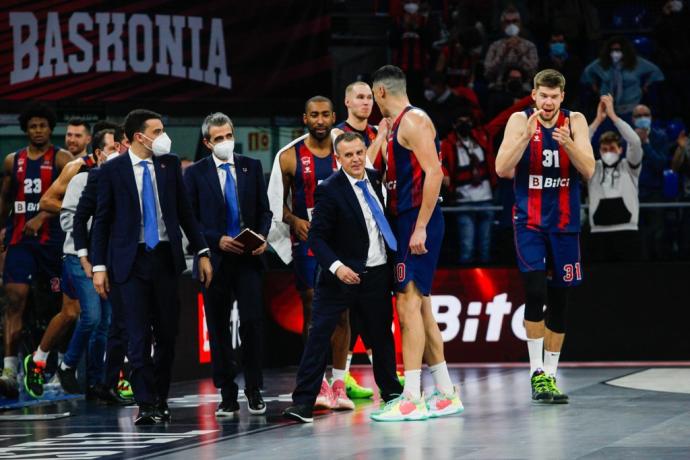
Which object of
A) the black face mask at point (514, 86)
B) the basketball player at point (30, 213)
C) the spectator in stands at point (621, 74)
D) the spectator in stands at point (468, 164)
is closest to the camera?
the basketball player at point (30, 213)

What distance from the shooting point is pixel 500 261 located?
14422 mm

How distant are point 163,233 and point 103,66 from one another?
22.5ft

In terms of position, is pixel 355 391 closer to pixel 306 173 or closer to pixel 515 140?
pixel 306 173

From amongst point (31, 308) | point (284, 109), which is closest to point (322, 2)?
point (284, 109)

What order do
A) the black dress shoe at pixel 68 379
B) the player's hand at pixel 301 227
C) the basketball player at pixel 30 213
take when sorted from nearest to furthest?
the player's hand at pixel 301 227
the black dress shoe at pixel 68 379
the basketball player at pixel 30 213

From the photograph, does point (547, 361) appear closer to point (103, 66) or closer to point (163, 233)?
point (163, 233)

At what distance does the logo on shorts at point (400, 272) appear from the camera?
9.41 metres

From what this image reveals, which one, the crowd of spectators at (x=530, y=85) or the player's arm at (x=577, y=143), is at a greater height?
the crowd of spectators at (x=530, y=85)

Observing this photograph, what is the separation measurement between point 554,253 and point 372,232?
1.57 meters

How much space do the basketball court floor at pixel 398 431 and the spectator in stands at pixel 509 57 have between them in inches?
270

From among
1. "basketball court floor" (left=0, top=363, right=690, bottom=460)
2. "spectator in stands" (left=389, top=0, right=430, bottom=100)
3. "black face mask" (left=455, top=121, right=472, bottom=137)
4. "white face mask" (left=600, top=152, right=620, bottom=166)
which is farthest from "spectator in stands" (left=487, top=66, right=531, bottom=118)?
"basketball court floor" (left=0, top=363, right=690, bottom=460)

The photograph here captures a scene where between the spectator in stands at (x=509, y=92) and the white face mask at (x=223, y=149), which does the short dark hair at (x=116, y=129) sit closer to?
the white face mask at (x=223, y=149)

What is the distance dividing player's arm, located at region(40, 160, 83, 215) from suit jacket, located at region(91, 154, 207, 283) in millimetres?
1944

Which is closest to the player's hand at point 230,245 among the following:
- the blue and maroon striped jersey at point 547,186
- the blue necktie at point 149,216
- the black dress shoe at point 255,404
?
the blue necktie at point 149,216
